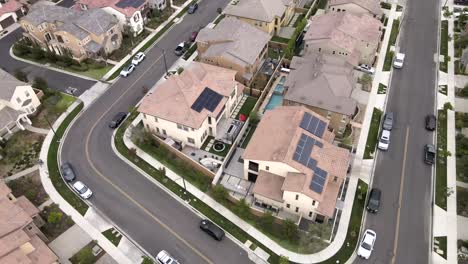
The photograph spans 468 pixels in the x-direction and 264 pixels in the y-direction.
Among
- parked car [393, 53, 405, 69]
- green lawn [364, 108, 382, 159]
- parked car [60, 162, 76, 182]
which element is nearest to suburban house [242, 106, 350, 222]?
green lawn [364, 108, 382, 159]

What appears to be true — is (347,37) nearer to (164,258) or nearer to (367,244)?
(367,244)

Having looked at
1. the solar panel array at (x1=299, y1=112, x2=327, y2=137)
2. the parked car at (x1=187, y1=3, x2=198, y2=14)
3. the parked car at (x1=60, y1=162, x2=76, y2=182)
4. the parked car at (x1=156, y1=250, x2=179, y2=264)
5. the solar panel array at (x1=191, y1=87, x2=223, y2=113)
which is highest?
the parked car at (x1=187, y1=3, x2=198, y2=14)

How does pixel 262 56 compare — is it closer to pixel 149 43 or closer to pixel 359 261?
pixel 149 43

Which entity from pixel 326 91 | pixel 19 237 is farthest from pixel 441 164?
pixel 19 237

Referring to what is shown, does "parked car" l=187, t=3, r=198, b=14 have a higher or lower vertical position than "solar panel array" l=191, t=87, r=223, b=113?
higher

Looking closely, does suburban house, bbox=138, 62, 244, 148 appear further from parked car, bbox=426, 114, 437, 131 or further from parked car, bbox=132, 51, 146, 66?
parked car, bbox=426, 114, 437, 131

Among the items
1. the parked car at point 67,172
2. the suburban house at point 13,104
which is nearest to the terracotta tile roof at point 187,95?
the parked car at point 67,172
